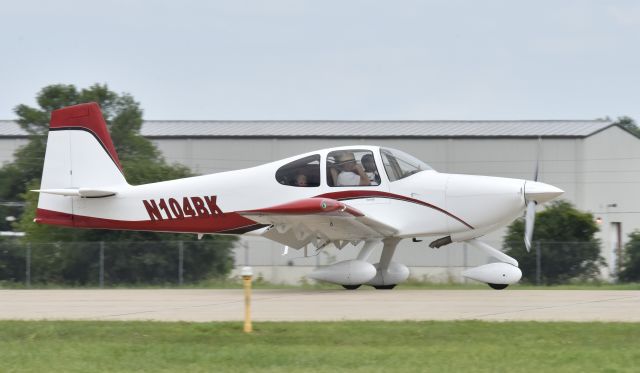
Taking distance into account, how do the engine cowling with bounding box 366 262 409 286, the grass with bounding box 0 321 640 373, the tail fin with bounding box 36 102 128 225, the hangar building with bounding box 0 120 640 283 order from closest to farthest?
the grass with bounding box 0 321 640 373 → the engine cowling with bounding box 366 262 409 286 → the tail fin with bounding box 36 102 128 225 → the hangar building with bounding box 0 120 640 283

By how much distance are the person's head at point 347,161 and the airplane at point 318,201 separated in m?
0.02

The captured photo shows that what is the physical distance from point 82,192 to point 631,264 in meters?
12.9

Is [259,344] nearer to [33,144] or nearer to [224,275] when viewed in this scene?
[224,275]

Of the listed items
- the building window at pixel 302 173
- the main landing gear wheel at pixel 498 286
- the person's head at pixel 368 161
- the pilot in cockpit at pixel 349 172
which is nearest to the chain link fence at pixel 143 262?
the main landing gear wheel at pixel 498 286

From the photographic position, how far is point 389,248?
18.0 metres

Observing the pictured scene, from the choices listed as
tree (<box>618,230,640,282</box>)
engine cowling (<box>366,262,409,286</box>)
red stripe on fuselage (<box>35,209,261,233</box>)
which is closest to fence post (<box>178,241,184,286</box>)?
red stripe on fuselage (<box>35,209,261,233</box>)

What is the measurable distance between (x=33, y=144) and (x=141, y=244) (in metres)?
22.7

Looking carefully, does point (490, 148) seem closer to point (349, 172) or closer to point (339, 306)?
point (349, 172)

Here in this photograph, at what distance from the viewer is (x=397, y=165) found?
17281mm

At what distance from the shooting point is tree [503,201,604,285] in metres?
23.8

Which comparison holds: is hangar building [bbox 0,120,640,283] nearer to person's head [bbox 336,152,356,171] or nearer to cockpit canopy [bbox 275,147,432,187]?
cockpit canopy [bbox 275,147,432,187]

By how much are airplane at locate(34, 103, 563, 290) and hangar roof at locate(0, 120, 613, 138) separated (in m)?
26.7

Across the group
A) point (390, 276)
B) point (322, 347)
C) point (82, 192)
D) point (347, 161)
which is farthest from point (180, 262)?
point (322, 347)

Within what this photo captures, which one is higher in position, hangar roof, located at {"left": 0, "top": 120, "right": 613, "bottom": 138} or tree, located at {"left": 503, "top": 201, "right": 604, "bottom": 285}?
hangar roof, located at {"left": 0, "top": 120, "right": 613, "bottom": 138}
